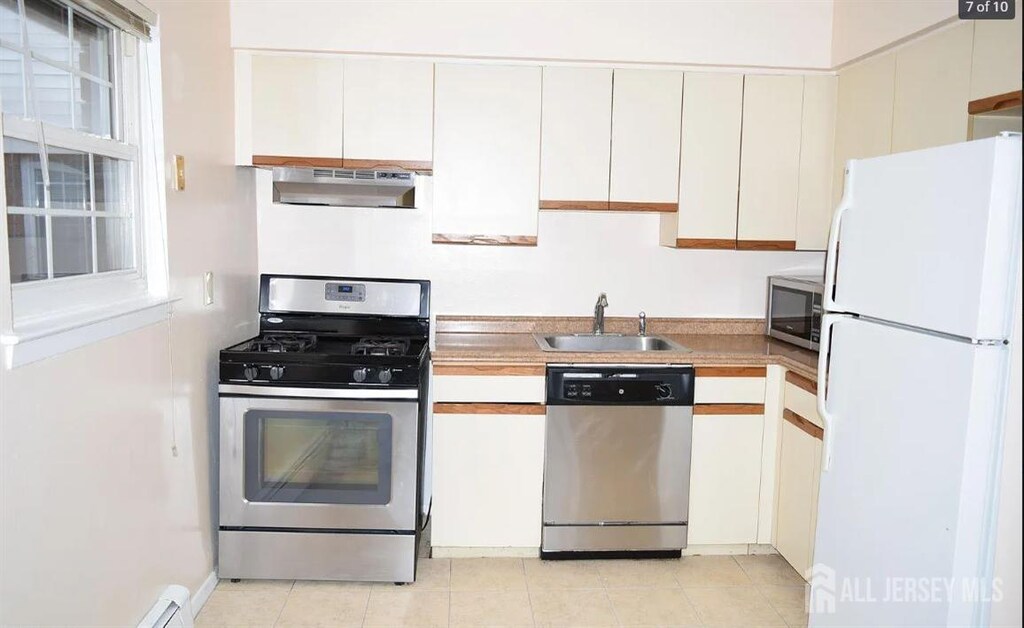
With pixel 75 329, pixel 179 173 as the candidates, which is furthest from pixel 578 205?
pixel 75 329

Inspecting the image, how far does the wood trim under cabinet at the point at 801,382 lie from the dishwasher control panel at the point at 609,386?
0.45 m

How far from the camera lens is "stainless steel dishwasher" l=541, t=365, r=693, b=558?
3166mm

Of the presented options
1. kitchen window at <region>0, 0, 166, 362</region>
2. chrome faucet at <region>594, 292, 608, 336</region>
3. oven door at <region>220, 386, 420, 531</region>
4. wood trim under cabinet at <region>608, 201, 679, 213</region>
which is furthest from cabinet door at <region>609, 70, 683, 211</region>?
kitchen window at <region>0, 0, 166, 362</region>

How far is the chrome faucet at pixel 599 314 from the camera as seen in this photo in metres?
3.63

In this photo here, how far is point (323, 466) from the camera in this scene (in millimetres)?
2982

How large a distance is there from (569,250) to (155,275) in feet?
6.17

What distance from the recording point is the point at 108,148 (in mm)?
2279

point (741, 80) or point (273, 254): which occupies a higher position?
point (741, 80)

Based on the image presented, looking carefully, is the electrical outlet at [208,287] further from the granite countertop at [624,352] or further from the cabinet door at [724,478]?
the cabinet door at [724,478]

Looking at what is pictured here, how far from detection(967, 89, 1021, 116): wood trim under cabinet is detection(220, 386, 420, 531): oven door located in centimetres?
212

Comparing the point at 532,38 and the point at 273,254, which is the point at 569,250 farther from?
the point at 273,254

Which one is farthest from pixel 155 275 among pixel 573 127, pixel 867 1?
pixel 867 1

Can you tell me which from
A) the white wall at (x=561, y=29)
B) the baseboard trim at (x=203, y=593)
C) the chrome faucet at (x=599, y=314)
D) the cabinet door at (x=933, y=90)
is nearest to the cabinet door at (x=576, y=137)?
the white wall at (x=561, y=29)

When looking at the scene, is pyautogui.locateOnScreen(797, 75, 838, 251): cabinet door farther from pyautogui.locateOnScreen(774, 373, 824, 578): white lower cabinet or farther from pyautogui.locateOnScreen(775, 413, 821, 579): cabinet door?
pyautogui.locateOnScreen(775, 413, 821, 579): cabinet door
